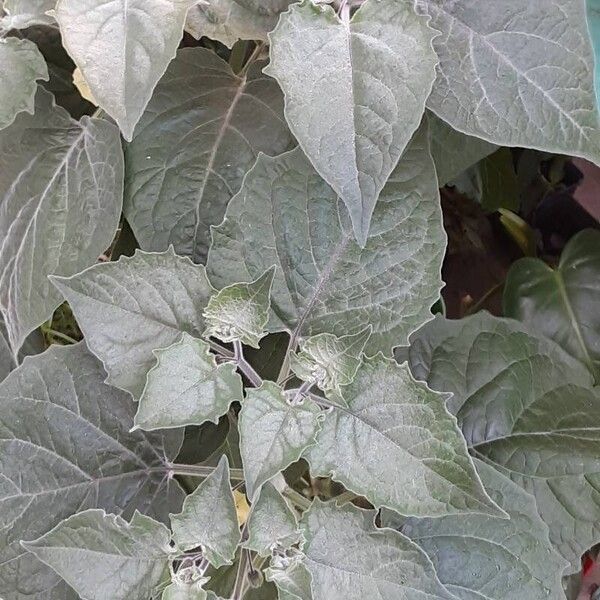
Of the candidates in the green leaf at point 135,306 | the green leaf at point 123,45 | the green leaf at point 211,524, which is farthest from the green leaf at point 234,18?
the green leaf at point 211,524

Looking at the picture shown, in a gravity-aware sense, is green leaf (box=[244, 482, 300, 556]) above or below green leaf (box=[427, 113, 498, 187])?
below

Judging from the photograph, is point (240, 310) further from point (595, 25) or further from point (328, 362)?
point (595, 25)

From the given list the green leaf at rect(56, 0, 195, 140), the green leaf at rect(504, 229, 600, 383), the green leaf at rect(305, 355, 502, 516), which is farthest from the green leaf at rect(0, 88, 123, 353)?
the green leaf at rect(504, 229, 600, 383)

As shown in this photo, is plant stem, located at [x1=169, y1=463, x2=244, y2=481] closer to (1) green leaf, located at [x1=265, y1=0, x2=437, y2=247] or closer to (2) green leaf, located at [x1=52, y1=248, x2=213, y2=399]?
(2) green leaf, located at [x1=52, y1=248, x2=213, y2=399]

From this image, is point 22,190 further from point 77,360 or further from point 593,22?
point 593,22

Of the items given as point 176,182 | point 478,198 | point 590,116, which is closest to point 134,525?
point 176,182

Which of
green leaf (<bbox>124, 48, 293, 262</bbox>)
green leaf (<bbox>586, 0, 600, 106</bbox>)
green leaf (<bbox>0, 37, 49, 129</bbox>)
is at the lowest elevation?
green leaf (<bbox>124, 48, 293, 262</bbox>)

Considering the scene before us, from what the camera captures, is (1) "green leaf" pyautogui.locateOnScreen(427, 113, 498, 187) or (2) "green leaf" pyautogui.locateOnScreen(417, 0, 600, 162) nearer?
(2) "green leaf" pyautogui.locateOnScreen(417, 0, 600, 162)
